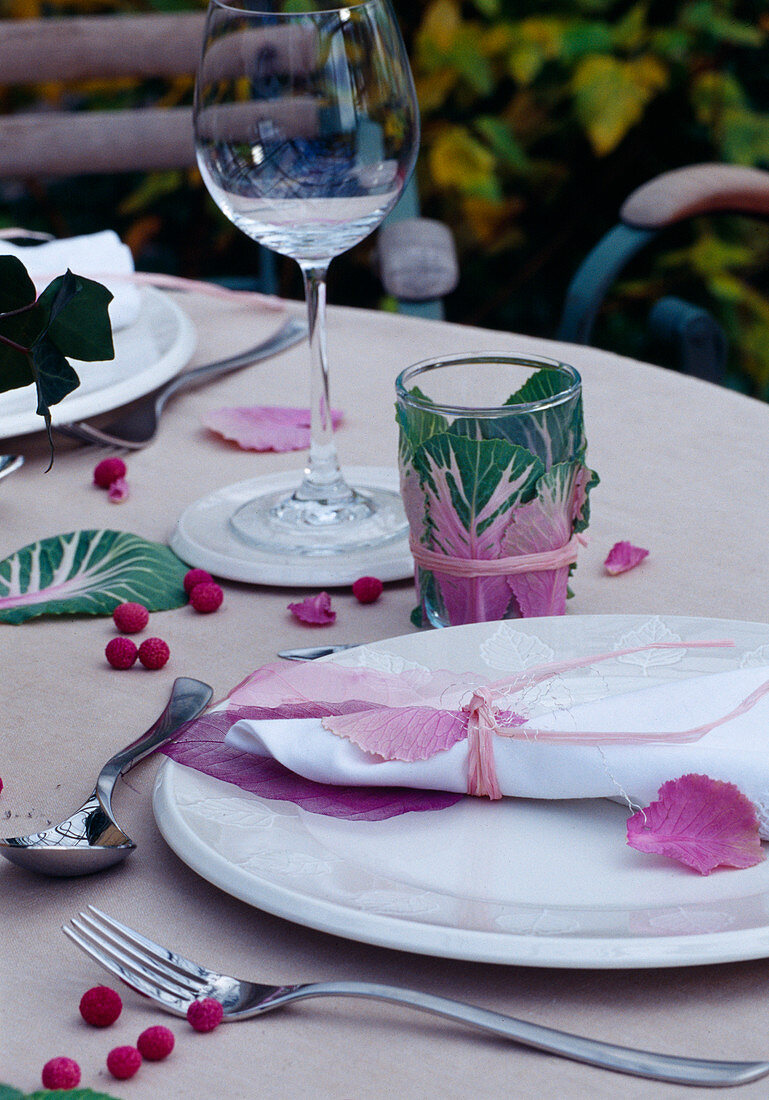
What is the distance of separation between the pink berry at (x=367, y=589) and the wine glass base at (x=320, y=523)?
5cm

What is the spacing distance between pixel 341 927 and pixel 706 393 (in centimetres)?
65

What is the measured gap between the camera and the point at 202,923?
42 cm

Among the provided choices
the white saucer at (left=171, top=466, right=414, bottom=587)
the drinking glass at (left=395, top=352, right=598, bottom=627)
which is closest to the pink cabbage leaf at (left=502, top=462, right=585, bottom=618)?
the drinking glass at (left=395, top=352, right=598, bottom=627)

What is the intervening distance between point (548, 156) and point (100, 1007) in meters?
2.57

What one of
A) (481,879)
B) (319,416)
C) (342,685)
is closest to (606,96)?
(319,416)

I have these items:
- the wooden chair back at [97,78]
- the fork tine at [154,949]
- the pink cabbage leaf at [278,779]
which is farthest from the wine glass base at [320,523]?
the wooden chair back at [97,78]

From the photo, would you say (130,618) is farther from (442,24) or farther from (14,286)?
(442,24)

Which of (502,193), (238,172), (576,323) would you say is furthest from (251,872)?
(502,193)

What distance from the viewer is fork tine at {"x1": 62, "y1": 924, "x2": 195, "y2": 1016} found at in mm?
380

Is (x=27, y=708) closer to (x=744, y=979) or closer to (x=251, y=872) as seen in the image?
(x=251, y=872)

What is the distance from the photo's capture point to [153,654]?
0.60 meters

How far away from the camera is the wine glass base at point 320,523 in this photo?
71cm

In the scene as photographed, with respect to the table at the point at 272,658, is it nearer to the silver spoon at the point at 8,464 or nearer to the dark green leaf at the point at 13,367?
the silver spoon at the point at 8,464

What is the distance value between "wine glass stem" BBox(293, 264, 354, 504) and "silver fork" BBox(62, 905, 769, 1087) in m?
0.37
